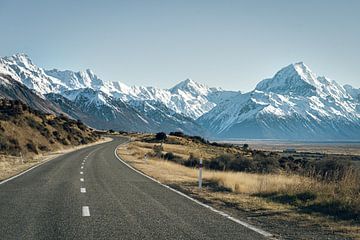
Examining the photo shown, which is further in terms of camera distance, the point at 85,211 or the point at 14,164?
the point at 14,164

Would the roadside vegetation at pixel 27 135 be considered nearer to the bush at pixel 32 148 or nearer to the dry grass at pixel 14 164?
the bush at pixel 32 148

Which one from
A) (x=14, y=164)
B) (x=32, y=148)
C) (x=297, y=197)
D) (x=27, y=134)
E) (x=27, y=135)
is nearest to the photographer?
(x=297, y=197)

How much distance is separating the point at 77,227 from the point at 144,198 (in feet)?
17.6

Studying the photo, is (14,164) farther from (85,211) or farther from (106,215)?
(106,215)

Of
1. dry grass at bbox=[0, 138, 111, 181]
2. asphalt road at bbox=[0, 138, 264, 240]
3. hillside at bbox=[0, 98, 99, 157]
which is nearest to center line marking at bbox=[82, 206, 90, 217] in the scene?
asphalt road at bbox=[0, 138, 264, 240]

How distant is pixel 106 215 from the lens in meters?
11.9

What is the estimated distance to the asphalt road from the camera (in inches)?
379

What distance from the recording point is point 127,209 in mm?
12992

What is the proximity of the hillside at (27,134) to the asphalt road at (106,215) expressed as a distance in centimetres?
3031

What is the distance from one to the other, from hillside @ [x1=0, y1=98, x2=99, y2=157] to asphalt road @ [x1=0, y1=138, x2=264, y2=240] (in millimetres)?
30309

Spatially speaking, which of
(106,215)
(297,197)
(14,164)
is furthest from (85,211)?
(14,164)

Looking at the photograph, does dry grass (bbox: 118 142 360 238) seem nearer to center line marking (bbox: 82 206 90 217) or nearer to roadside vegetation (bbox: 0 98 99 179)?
center line marking (bbox: 82 206 90 217)

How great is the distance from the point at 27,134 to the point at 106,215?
47.6 meters

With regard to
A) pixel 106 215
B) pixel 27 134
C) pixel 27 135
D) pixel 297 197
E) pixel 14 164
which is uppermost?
pixel 27 134
